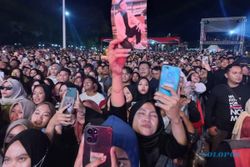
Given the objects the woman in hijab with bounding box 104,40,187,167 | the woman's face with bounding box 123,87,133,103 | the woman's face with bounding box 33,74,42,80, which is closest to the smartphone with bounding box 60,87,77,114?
the woman in hijab with bounding box 104,40,187,167

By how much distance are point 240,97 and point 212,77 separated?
306 cm

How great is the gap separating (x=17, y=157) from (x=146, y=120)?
2.81ft

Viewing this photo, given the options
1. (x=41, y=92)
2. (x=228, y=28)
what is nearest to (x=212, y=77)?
(x=41, y=92)

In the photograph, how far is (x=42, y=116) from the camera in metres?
3.19

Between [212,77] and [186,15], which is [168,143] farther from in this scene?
[186,15]

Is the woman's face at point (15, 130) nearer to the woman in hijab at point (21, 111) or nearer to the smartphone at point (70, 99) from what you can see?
the smartphone at point (70, 99)

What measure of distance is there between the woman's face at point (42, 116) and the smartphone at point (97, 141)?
1482mm

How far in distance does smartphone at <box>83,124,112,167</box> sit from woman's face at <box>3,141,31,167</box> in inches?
22.6

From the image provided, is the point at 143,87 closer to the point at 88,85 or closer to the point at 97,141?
the point at 88,85

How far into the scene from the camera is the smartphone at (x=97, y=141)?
5.54ft

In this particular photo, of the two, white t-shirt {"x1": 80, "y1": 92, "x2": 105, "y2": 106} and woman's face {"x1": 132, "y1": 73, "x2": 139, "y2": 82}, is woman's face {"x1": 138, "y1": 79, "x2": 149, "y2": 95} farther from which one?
woman's face {"x1": 132, "y1": 73, "x2": 139, "y2": 82}

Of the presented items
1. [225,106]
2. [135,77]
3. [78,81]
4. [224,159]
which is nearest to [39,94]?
[78,81]

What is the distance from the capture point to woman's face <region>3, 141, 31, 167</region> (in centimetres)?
209

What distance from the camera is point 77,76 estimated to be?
660 centimetres
